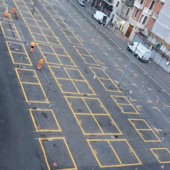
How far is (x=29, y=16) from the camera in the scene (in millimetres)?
47438

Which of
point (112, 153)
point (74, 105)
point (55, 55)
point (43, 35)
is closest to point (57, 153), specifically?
point (112, 153)

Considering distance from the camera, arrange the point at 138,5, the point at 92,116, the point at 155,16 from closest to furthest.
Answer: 1. the point at 92,116
2. the point at 155,16
3. the point at 138,5

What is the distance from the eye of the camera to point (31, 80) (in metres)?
28.3

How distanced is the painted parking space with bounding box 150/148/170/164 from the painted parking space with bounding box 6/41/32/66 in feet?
61.4

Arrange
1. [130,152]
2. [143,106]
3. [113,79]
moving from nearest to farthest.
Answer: [130,152]
[143,106]
[113,79]

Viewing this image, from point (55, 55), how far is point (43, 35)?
723 cm

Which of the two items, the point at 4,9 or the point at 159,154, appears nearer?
the point at 159,154

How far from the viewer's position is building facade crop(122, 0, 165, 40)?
53150mm

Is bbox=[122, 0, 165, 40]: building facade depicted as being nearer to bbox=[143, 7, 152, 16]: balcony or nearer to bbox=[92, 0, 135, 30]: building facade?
bbox=[143, 7, 152, 16]: balcony

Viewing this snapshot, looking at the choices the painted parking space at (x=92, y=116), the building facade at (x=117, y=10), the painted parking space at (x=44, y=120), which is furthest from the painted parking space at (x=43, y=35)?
the building facade at (x=117, y=10)

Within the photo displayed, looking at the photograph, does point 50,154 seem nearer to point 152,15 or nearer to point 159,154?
point 159,154

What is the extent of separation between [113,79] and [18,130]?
1911 centimetres

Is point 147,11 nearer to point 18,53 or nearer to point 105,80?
point 105,80

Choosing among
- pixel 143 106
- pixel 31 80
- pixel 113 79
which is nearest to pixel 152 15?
pixel 113 79
